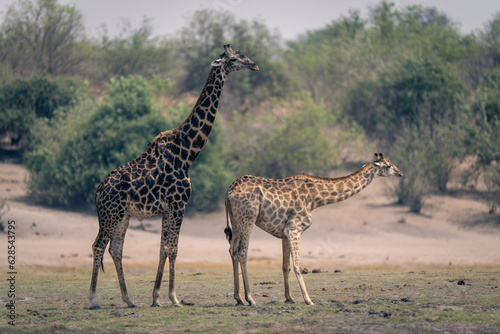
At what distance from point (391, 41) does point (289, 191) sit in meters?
26.4

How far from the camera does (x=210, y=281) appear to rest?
45.3 ft

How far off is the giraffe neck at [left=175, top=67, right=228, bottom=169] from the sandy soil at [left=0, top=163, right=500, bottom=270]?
293 inches

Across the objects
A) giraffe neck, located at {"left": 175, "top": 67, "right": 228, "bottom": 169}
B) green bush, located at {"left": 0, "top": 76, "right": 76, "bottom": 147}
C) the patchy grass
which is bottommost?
the patchy grass

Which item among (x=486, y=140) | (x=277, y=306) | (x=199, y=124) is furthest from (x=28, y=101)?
(x=277, y=306)

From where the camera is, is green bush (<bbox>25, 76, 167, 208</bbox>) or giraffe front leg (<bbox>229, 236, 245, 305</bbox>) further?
green bush (<bbox>25, 76, 167, 208</bbox>)

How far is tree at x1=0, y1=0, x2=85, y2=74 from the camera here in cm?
3181

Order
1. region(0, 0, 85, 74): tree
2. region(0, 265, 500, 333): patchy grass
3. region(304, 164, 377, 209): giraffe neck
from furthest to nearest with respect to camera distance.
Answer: region(0, 0, 85, 74): tree
region(304, 164, 377, 209): giraffe neck
region(0, 265, 500, 333): patchy grass

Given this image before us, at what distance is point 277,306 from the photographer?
10102 mm

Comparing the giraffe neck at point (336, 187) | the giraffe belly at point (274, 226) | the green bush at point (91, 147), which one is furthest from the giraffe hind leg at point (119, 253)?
the green bush at point (91, 147)

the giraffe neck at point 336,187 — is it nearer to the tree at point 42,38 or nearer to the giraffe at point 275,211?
the giraffe at point 275,211

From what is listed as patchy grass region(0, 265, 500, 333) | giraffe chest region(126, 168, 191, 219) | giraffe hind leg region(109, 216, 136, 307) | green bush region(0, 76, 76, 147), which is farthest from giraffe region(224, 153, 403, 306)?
green bush region(0, 76, 76, 147)

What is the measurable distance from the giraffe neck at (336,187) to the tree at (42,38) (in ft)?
76.2

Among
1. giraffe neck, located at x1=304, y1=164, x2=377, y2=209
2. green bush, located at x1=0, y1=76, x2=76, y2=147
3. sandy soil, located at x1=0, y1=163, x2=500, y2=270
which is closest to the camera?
giraffe neck, located at x1=304, y1=164, x2=377, y2=209

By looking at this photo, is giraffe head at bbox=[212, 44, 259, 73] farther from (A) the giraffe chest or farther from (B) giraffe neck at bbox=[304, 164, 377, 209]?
(B) giraffe neck at bbox=[304, 164, 377, 209]
